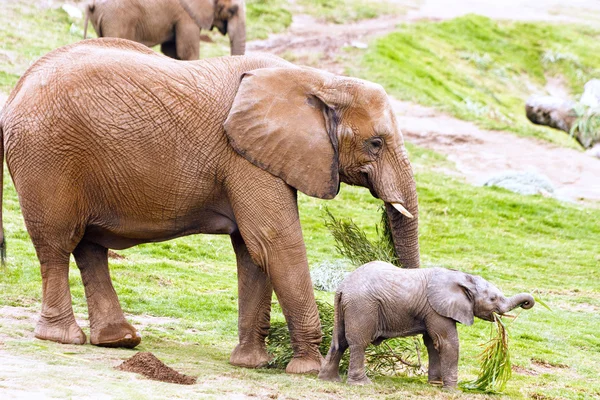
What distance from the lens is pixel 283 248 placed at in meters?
8.91

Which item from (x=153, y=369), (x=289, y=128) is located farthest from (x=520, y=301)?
(x=153, y=369)

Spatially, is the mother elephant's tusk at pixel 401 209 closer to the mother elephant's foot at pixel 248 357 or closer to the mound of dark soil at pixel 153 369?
the mother elephant's foot at pixel 248 357

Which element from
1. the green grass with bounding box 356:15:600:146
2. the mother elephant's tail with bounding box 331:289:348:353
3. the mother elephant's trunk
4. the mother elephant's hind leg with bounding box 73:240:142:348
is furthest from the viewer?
the green grass with bounding box 356:15:600:146

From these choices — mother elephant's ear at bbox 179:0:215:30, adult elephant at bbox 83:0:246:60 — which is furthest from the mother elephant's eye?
mother elephant's ear at bbox 179:0:215:30

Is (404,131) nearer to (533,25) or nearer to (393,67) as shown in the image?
(393,67)

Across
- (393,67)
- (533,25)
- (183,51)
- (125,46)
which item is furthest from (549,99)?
(125,46)

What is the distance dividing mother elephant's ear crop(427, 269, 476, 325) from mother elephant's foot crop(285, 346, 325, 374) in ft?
3.75

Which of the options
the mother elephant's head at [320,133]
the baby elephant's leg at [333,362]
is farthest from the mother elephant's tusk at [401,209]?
the baby elephant's leg at [333,362]

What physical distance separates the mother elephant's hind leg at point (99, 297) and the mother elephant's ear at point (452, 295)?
8.75 ft

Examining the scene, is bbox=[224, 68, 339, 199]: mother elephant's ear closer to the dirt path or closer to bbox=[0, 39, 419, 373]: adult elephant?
bbox=[0, 39, 419, 373]: adult elephant

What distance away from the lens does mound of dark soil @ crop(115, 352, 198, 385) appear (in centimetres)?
806

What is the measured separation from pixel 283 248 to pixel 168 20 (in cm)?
1234

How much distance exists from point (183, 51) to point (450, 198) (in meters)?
5.59

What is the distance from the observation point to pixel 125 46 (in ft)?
31.8
